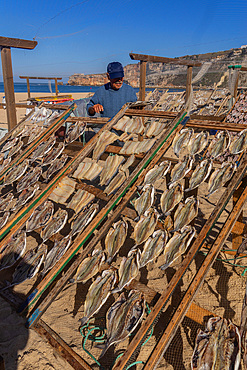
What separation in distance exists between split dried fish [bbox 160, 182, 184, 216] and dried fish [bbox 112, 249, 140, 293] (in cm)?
53

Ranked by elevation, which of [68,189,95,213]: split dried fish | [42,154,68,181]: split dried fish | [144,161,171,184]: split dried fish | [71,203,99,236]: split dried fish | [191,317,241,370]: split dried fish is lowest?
[191,317,241,370]: split dried fish

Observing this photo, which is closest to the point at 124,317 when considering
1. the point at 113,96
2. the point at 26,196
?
the point at 26,196

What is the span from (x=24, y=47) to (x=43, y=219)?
12.0 ft

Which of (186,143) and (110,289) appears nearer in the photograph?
(110,289)

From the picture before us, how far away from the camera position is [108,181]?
2.67 meters

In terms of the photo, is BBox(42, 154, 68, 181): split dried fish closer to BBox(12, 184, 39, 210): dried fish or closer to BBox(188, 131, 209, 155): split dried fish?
BBox(12, 184, 39, 210): dried fish

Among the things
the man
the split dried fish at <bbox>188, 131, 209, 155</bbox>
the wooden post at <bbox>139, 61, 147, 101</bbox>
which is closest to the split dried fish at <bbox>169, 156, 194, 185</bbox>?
the split dried fish at <bbox>188, 131, 209, 155</bbox>

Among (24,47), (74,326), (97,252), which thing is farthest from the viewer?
(24,47)

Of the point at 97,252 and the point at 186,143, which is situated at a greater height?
the point at 186,143

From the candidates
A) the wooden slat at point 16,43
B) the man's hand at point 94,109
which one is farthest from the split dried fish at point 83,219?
the wooden slat at point 16,43

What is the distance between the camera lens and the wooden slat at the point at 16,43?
4.41m

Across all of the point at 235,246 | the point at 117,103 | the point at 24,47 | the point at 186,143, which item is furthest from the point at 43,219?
the point at 24,47

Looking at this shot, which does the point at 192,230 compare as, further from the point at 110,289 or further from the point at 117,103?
the point at 117,103

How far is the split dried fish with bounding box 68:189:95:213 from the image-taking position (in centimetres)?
265
